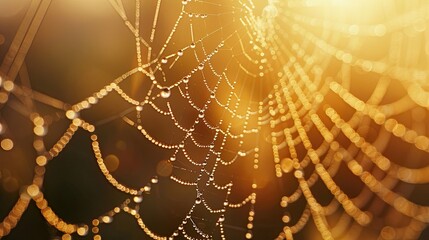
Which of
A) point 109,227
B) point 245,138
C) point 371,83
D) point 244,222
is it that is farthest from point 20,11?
point 371,83

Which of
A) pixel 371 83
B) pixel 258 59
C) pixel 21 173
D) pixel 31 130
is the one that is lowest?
pixel 21 173

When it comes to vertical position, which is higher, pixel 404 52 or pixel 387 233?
pixel 404 52

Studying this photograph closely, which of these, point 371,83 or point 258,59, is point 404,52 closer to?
point 371,83

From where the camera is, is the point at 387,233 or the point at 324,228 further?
the point at 324,228

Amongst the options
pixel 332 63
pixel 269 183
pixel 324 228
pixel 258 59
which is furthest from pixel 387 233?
pixel 258 59

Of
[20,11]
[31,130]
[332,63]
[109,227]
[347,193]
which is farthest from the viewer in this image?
[347,193]

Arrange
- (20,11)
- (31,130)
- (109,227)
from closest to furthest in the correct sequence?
(20,11) < (31,130) < (109,227)
